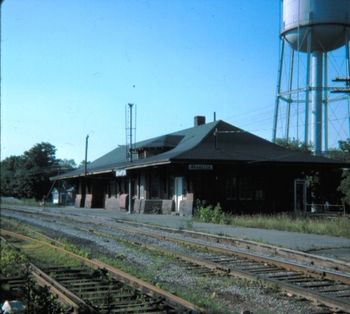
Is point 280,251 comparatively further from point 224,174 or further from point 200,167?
point 224,174

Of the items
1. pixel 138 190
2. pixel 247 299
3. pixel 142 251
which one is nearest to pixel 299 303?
pixel 247 299

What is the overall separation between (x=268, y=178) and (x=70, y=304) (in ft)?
92.5

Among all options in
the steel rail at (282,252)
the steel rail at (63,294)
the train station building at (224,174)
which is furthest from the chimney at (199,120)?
the steel rail at (63,294)

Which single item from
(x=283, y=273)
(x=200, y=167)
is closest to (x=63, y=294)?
(x=283, y=273)

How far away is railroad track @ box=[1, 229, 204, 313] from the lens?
23.5 feet

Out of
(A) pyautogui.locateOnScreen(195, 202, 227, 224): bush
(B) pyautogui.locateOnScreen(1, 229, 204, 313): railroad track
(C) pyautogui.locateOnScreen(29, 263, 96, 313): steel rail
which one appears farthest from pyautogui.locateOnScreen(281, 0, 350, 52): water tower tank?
(C) pyautogui.locateOnScreen(29, 263, 96, 313): steel rail

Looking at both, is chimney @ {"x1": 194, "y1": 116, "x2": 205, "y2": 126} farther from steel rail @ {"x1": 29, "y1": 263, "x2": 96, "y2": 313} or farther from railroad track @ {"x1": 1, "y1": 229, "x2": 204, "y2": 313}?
steel rail @ {"x1": 29, "y1": 263, "x2": 96, "y2": 313}

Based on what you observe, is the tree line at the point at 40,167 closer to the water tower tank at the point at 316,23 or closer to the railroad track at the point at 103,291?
the water tower tank at the point at 316,23

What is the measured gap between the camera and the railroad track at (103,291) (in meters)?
7.17

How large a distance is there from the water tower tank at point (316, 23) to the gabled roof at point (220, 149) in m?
13.9

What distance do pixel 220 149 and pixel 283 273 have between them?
2475 cm

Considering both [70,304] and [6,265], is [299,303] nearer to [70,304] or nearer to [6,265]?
[70,304]

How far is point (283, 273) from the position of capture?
10.7 m

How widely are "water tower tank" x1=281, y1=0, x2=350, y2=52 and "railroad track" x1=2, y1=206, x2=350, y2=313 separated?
3706cm
